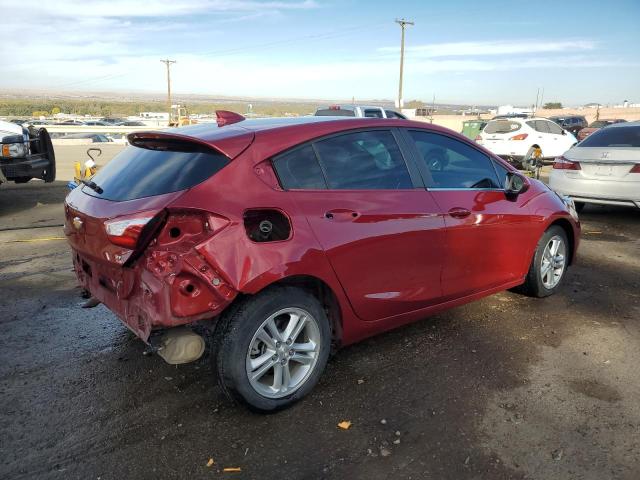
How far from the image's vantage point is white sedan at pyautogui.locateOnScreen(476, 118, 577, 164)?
53.6ft

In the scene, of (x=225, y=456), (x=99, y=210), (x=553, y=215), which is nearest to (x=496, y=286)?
(x=553, y=215)

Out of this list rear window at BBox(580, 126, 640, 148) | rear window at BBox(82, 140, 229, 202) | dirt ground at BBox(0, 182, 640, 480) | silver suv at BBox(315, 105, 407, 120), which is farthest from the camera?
silver suv at BBox(315, 105, 407, 120)

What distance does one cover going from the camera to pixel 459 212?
376 cm

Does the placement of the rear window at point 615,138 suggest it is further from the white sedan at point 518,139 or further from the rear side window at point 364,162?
the white sedan at point 518,139

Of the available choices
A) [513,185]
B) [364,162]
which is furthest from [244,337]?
[513,185]

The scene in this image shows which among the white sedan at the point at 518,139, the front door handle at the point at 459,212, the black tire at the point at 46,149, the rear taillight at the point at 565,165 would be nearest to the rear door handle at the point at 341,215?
the front door handle at the point at 459,212

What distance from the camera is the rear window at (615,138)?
7.88 m

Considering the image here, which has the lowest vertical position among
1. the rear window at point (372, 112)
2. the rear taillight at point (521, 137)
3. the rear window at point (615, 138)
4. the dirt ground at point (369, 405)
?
the dirt ground at point (369, 405)

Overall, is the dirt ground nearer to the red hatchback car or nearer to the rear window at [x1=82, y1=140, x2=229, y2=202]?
the red hatchback car

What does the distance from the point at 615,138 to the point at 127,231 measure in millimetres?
7823

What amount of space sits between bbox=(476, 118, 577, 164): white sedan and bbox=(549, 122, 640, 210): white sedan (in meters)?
7.94

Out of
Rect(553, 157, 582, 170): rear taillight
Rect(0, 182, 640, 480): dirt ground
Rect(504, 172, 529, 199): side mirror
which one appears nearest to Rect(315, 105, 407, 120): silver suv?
Rect(553, 157, 582, 170): rear taillight

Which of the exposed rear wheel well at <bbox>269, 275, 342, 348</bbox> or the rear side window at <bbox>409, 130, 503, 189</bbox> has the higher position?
the rear side window at <bbox>409, 130, 503, 189</bbox>

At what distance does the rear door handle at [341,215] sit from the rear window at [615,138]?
6403 mm
